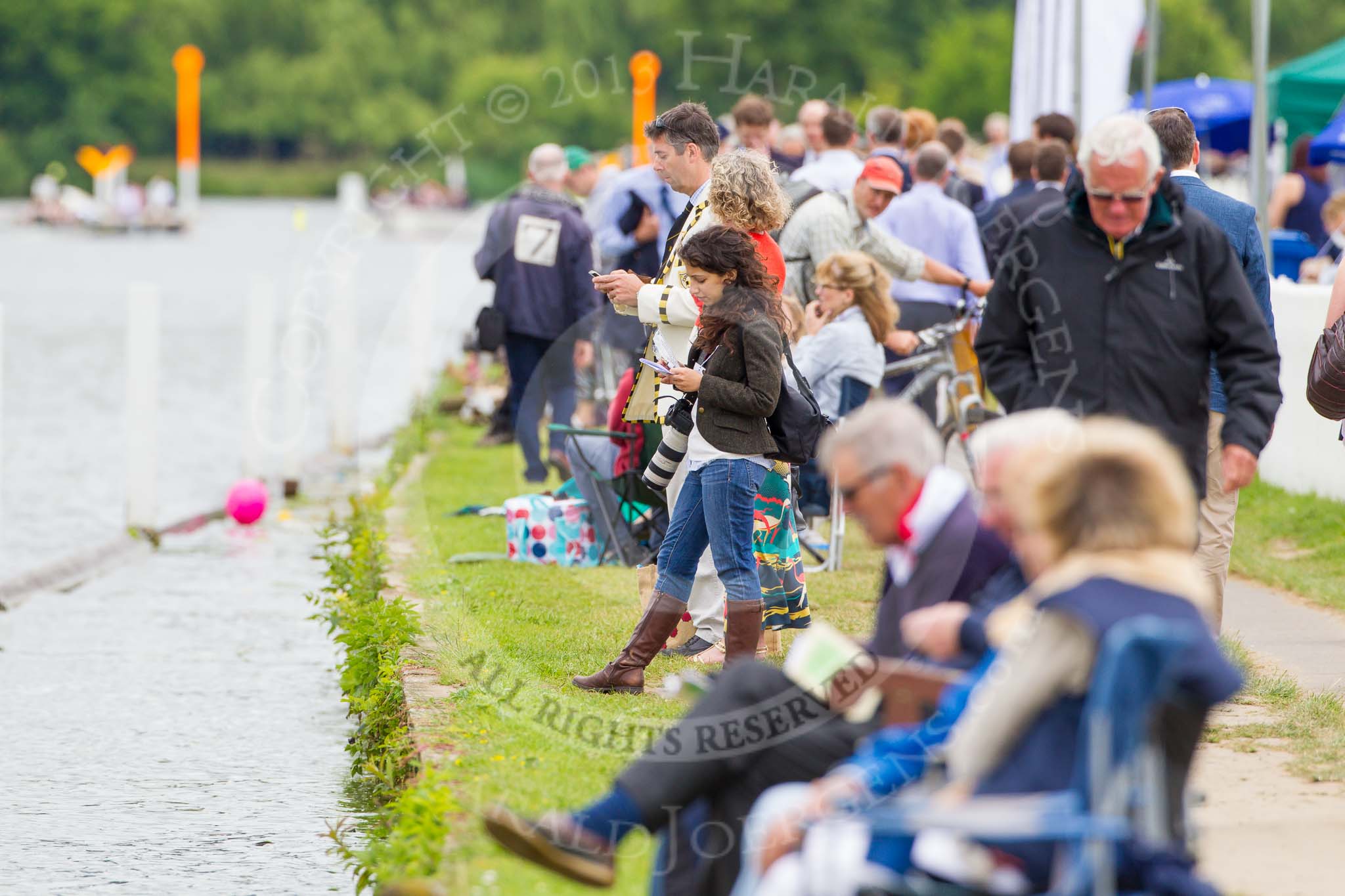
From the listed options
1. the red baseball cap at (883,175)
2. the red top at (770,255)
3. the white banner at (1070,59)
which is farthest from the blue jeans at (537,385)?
the red top at (770,255)

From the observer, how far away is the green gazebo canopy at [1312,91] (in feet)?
59.5

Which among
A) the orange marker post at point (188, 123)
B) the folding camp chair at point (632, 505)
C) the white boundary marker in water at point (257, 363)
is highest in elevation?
the folding camp chair at point (632, 505)

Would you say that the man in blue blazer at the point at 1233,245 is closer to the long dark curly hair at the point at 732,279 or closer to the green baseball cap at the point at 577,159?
the long dark curly hair at the point at 732,279

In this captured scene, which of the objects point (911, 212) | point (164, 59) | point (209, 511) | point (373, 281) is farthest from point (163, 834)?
point (164, 59)

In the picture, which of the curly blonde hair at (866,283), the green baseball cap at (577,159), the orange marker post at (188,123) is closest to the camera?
the curly blonde hair at (866,283)

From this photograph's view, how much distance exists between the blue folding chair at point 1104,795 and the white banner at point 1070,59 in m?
12.0

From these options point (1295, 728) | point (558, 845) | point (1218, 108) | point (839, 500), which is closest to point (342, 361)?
point (839, 500)

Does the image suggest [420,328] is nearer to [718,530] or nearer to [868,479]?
[718,530]

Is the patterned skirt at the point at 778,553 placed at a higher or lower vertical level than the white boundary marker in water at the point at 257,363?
higher

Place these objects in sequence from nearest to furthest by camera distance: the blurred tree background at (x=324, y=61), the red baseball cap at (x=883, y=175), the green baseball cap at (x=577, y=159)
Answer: the red baseball cap at (x=883, y=175), the green baseball cap at (x=577, y=159), the blurred tree background at (x=324, y=61)

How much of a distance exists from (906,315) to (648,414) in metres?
3.86

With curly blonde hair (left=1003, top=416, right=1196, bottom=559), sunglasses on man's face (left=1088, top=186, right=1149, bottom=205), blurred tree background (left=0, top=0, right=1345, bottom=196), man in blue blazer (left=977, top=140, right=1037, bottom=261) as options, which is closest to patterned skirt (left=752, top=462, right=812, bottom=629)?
sunglasses on man's face (left=1088, top=186, right=1149, bottom=205)

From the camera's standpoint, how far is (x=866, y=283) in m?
9.20

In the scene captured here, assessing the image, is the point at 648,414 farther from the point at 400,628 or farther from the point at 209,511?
the point at 209,511
